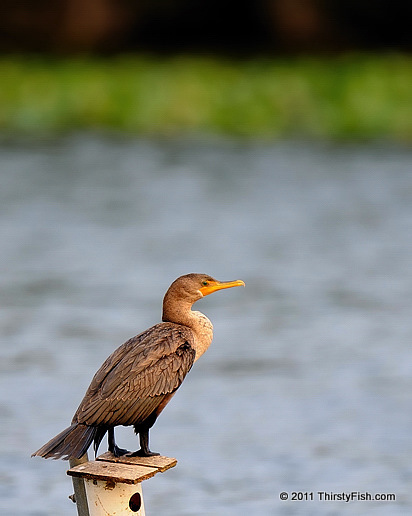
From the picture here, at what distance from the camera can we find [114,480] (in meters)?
4.12

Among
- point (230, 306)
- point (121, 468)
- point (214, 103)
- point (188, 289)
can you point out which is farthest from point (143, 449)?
point (214, 103)

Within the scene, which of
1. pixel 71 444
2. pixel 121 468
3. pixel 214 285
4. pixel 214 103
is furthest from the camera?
pixel 214 103

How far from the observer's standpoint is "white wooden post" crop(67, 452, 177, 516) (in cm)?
417

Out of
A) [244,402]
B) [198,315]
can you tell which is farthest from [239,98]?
[198,315]

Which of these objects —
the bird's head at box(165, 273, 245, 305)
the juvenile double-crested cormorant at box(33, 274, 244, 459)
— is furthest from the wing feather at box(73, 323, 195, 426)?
the bird's head at box(165, 273, 245, 305)

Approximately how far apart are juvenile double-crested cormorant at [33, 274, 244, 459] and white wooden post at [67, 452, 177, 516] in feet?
0.19

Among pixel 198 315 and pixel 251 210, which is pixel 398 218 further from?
pixel 198 315

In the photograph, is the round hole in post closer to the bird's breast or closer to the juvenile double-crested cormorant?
the juvenile double-crested cormorant

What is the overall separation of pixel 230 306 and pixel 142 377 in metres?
5.47

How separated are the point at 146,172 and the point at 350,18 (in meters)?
7.42

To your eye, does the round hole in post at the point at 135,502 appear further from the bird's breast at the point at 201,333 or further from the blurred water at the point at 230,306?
the blurred water at the point at 230,306

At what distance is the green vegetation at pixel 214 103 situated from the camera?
16859 mm

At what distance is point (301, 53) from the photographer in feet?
66.6

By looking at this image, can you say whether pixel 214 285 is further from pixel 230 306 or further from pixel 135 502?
pixel 230 306
